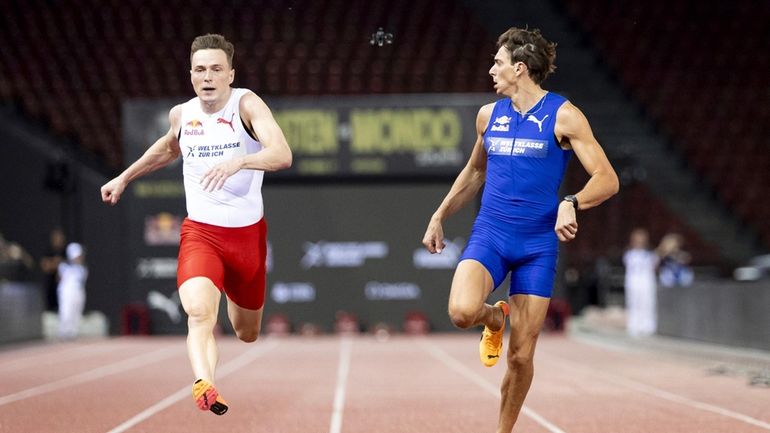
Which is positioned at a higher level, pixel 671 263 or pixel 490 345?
pixel 490 345

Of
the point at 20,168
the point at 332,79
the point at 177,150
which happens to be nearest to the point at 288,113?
the point at 332,79

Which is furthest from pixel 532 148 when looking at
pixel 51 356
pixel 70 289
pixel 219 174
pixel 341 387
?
pixel 70 289

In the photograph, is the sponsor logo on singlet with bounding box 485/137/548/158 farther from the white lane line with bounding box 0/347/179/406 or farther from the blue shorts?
the white lane line with bounding box 0/347/179/406

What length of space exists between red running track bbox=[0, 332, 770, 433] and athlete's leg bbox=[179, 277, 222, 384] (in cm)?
202

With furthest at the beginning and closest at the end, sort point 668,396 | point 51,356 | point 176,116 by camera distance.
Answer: point 51,356 < point 668,396 < point 176,116

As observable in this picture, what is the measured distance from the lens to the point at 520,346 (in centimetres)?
640

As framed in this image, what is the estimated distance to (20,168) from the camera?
23.8 m

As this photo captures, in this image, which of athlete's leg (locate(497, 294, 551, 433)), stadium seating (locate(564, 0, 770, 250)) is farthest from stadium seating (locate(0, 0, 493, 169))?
athlete's leg (locate(497, 294, 551, 433))

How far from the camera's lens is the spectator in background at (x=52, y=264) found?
21875 mm

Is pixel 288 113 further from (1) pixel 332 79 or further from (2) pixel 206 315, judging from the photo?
(2) pixel 206 315

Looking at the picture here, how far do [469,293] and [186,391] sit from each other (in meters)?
6.14

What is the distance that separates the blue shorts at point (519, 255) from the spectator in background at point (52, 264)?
16366 mm

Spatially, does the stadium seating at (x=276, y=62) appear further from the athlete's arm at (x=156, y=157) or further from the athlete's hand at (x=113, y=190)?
the athlete's hand at (x=113, y=190)

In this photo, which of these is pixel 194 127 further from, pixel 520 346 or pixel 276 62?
pixel 276 62
